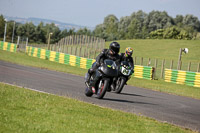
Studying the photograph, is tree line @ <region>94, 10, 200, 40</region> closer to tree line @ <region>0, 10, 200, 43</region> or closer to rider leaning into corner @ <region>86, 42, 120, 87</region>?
tree line @ <region>0, 10, 200, 43</region>

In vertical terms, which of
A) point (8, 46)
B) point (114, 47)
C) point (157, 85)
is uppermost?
point (114, 47)

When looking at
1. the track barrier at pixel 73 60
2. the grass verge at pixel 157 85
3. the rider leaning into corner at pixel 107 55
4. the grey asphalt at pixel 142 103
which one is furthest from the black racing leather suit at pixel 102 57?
the track barrier at pixel 73 60

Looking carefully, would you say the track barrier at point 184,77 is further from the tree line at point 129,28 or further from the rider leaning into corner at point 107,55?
the tree line at point 129,28

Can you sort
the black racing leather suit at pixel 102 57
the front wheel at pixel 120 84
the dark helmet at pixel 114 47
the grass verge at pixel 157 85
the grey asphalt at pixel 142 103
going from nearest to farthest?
the grey asphalt at pixel 142 103 < the black racing leather suit at pixel 102 57 < the dark helmet at pixel 114 47 < the front wheel at pixel 120 84 < the grass verge at pixel 157 85

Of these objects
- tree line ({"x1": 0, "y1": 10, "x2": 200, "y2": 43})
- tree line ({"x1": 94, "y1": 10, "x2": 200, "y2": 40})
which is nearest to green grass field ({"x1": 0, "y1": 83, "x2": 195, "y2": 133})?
tree line ({"x1": 94, "y1": 10, "x2": 200, "y2": 40})

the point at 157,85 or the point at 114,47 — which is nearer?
the point at 114,47

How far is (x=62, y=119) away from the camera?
682 cm

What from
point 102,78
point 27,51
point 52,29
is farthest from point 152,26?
point 102,78

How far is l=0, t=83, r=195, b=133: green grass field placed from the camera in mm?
6109

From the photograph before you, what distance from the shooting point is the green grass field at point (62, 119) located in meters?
6.11

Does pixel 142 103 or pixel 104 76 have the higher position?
pixel 104 76

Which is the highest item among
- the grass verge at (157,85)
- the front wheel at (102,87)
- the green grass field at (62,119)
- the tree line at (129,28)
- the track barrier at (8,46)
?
the tree line at (129,28)

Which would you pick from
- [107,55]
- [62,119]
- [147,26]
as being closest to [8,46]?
[107,55]

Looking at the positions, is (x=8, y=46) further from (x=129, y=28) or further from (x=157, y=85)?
(x=129, y=28)
